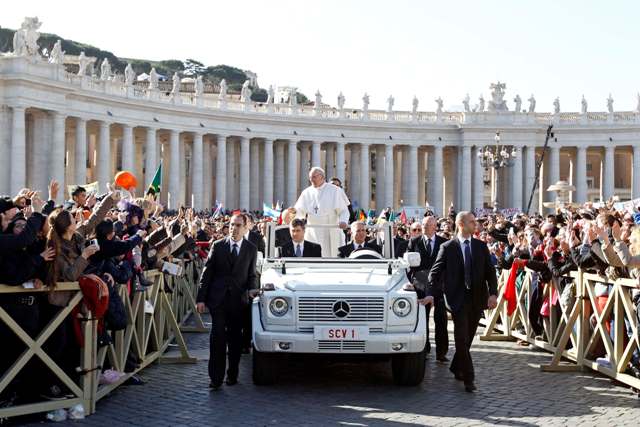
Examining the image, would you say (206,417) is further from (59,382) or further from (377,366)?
(377,366)

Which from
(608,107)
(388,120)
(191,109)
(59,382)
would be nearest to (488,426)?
(59,382)

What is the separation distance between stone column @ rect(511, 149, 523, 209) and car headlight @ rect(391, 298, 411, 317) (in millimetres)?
73298

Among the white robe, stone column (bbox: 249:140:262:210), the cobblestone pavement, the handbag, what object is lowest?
the cobblestone pavement

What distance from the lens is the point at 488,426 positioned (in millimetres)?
11086

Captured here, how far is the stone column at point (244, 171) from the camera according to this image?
2968 inches

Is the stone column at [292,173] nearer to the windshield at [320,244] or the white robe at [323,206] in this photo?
the white robe at [323,206]

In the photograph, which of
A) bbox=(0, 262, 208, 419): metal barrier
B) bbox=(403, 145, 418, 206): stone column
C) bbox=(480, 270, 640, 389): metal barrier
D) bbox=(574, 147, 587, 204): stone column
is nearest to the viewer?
→ bbox=(0, 262, 208, 419): metal barrier

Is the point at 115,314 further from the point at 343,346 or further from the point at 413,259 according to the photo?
the point at 413,259

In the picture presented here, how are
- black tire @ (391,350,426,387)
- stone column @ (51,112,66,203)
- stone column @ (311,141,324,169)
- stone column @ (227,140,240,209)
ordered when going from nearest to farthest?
black tire @ (391,350,426,387), stone column @ (51,112,66,203), stone column @ (227,140,240,209), stone column @ (311,141,324,169)

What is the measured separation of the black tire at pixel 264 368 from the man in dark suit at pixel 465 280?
256cm

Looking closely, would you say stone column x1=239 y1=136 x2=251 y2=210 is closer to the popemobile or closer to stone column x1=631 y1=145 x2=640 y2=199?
stone column x1=631 y1=145 x2=640 y2=199

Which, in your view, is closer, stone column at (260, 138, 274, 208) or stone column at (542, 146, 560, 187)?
stone column at (260, 138, 274, 208)

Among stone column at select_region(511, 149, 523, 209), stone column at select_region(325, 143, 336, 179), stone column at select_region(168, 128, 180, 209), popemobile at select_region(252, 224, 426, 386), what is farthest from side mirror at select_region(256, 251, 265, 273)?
stone column at select_region(511, 149, 523, 209)

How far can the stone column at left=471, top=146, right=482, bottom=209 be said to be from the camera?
84938 millimetres
